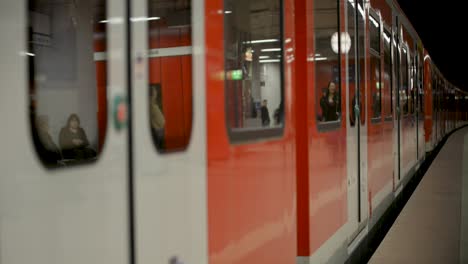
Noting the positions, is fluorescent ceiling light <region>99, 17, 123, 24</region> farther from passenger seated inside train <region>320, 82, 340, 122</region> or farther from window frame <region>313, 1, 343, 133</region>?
passenger seated inside train <region>320, 82, 340, 122</region>

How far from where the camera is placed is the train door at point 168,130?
6.43 ft

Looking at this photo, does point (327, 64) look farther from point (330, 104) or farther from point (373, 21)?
point (373, 21)

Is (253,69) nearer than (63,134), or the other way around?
(63,134)

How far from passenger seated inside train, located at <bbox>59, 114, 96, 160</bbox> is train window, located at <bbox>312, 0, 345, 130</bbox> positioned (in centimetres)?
297

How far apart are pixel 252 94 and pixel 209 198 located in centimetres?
81

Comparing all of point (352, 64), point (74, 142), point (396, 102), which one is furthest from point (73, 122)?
point (396, 102)

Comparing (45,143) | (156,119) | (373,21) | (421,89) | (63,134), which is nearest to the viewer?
(45,143)

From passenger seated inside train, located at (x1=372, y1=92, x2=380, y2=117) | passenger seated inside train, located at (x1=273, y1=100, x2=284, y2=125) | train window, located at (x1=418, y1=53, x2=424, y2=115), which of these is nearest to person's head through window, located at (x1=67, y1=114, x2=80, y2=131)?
passenger seated inside train, located at (x1=273, y1=100, x2=284, y2=125)

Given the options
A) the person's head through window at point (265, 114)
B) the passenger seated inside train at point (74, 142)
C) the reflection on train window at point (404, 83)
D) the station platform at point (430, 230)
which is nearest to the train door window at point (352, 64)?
the station platform at point (430, 230)

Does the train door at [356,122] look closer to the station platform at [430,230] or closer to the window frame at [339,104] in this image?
the window frame at [339,104]

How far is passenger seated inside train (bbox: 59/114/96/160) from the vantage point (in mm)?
1681

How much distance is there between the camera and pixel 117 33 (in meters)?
1.87

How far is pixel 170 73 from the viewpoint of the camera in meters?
2.21

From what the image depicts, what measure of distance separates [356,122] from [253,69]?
9.85ft
